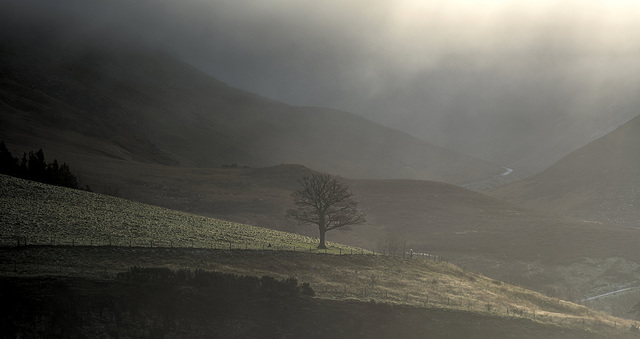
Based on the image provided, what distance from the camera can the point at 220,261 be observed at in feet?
155

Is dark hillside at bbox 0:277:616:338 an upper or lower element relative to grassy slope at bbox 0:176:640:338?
lower

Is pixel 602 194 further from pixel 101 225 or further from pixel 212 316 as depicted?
pixel 212 316

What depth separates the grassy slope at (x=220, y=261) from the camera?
42.6 meters

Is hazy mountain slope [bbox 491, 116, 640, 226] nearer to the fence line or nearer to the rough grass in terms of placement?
the rough grass

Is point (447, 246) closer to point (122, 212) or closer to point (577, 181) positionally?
point (122, 212)

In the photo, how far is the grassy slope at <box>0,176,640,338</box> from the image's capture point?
42.6 metres

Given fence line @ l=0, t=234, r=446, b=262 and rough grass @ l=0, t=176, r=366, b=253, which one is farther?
rough grass @ l=0, t=176, r=366, b=253

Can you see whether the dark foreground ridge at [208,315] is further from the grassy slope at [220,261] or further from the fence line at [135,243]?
the fence line at [135,243]

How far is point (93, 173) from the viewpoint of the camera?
120 meters

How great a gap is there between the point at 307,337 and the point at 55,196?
40.0 metres

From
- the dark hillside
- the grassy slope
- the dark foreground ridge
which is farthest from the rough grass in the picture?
the dark hillside

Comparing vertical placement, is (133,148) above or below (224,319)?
above

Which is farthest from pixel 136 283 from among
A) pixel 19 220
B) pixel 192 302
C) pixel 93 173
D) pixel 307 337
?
pixel 93 173

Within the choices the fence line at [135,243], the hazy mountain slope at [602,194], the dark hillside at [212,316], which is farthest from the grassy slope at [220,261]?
the hazy mountain slope at [602,194]
